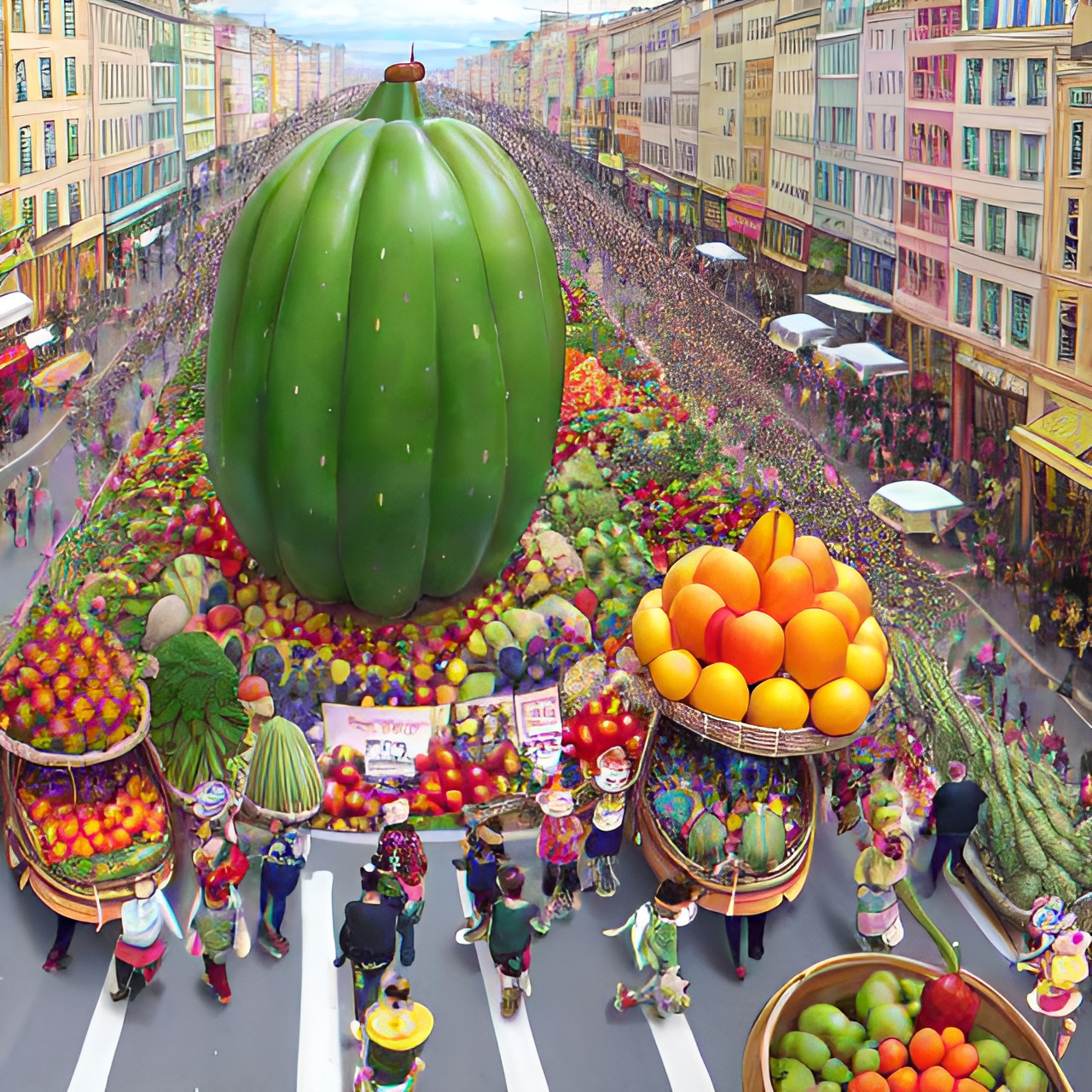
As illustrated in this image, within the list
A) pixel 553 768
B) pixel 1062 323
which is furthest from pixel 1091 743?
pixel 553 768

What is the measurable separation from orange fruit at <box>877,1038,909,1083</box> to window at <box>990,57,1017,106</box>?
11.9 ft

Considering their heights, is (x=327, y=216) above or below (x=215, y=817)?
above

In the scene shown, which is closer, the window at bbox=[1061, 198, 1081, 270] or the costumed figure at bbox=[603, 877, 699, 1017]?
the costumed figure at bbox=[603, 877, 699, 1017]

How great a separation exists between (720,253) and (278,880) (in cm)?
374

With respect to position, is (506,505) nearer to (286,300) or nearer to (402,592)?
(402,592)

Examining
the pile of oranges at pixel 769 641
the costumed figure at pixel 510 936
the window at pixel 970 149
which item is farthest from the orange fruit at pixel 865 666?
the window at pixel 970 149

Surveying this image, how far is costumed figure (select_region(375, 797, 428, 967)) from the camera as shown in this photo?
436 cm

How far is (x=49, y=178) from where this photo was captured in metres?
5.66

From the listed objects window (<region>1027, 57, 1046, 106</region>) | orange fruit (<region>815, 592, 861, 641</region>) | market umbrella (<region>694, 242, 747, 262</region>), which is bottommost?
orange fruit (<region>815, 592, 861, 641</region>)

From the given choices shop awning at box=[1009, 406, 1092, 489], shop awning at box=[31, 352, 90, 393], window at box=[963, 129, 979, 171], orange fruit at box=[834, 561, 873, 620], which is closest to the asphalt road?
orange fruit at box=[834, 561, 873, 620]

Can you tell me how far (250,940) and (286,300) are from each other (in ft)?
7.98

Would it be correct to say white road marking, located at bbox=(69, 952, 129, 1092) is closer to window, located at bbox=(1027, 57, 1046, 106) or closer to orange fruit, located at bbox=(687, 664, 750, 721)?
orange fruit, located at bbox=(687, 664, 750, 721)

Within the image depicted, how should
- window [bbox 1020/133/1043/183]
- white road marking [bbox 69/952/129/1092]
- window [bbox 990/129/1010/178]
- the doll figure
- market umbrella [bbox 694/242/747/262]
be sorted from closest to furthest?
white road marking [bbox 69/952/129/1092]
the doll figure
window [bbox 1020/133/1043/183]
window [bbox 990/129/1010/178]
market umbrella [bbox 694/242/747/262]

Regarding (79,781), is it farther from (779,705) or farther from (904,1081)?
(904,1081)
